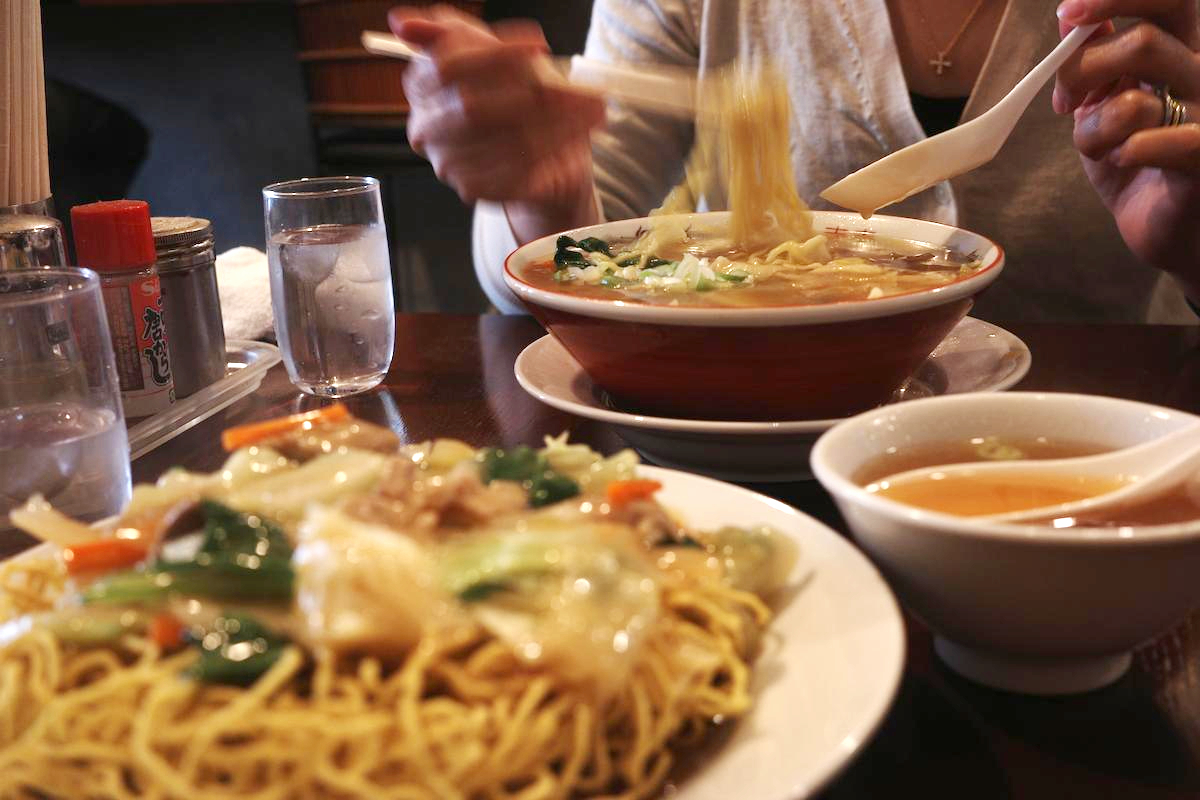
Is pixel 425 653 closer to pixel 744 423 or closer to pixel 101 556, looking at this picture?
pixel 101 556

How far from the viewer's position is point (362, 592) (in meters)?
0.68

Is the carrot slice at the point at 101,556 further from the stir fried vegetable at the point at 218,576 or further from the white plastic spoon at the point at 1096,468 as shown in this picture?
the white plastic spoon at the point at 1096,468

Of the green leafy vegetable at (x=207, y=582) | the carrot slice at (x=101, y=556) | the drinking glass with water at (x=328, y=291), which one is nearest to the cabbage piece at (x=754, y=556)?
the green leafy vegetable at (x=207, y=582)

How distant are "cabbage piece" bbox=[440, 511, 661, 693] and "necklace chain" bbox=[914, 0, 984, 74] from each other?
6.38 feet

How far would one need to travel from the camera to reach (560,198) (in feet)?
6.93

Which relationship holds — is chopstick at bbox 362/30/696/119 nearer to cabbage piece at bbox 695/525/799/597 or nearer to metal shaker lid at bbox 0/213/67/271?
metal shaker lid at bbox 0/213/67/271

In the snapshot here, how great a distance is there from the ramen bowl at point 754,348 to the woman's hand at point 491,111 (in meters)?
0.48

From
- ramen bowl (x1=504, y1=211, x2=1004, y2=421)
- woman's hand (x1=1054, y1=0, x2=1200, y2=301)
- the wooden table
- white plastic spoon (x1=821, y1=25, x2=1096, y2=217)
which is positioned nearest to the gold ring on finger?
woman's hand (x1=1054, y1=0, x2=1200, y2=301)

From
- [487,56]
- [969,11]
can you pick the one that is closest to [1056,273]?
[969,11]

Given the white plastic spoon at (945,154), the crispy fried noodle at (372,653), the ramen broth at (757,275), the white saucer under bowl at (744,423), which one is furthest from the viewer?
the white plastic spoon at (945,154)

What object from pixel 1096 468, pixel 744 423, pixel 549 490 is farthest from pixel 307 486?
pixel 1096 468

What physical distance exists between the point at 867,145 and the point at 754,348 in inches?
52.3

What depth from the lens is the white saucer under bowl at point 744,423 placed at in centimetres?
121

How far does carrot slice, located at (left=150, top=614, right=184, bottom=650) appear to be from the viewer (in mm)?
708
